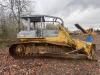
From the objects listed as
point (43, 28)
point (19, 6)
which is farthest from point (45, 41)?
point (19, 6)

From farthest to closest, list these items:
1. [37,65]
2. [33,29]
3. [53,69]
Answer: [33,29] < [37,65] < [53,69]

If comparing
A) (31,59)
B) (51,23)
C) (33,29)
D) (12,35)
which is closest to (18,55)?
(31,59)

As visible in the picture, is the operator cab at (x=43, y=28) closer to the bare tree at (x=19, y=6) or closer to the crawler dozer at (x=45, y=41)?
the crawler dozer at (x=45, y=41)

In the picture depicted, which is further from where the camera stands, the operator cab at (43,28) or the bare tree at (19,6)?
the bare tree at (19,6)

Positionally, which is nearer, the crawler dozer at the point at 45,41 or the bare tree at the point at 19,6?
the crawler dozer at the point at 45,41

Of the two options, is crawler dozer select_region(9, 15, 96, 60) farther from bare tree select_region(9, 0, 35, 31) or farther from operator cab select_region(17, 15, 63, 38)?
bare tree select_region(9, 0, 35, 31)

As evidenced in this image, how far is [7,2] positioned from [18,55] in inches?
831

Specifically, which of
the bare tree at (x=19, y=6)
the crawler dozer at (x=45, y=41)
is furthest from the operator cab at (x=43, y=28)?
the bare tree at (x=19, y=6)

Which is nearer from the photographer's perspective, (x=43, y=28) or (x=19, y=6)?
(x=43, y=28)

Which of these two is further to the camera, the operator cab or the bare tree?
the bare tree

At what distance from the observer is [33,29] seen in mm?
12633

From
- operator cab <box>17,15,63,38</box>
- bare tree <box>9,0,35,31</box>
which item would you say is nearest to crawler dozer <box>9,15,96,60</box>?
operator cab <box>17,15,63,38</box>

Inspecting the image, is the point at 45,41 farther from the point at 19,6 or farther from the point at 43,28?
the point at 19,6

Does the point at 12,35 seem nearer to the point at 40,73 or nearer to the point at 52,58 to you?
the point at 52,58
